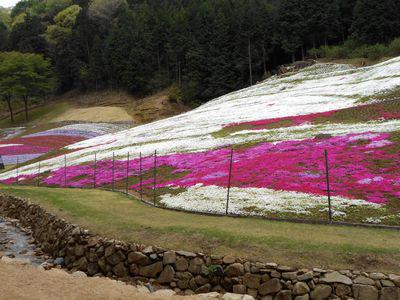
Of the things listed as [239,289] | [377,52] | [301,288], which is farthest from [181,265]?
[377,52]

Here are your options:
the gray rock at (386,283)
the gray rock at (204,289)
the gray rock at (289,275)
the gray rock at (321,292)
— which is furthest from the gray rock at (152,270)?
the gray rock at (386,283)

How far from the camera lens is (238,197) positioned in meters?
23.2

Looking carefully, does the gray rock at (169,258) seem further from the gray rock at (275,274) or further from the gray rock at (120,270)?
the gray rock at (275,274)

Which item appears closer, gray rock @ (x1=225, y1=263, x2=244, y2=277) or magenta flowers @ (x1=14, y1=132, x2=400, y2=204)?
gray rock @ (x1=225, y1=263, x2=244, y2=277)

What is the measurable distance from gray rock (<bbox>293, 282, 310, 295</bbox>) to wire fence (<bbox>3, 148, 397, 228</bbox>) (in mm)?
5675

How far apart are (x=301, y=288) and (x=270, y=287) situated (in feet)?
3.59

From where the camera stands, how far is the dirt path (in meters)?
12.3

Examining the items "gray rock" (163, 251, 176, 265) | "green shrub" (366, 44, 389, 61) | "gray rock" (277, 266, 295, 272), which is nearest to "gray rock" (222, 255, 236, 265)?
"gray rock" (277, 266, 295, 272)

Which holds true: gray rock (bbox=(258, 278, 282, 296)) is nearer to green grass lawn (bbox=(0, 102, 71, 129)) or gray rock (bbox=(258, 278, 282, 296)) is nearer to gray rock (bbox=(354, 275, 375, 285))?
gray rock (bbox=(354, 275, 375, 285))

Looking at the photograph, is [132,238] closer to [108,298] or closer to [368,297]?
[108,298]

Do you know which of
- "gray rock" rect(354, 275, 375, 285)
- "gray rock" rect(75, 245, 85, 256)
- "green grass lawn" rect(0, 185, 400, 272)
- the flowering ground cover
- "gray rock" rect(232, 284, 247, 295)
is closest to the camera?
"gray rock" rect(354, 275, 375, 285)

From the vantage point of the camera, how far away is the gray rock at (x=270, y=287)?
1354 centimetres

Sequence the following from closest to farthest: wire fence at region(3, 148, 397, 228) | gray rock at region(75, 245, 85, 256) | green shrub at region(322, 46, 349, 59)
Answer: gray rock at region(75, 245, 85, 256) → wire fence at region(3, 148, 397, 228) → green shrub at region(322, 46, 349, 59)

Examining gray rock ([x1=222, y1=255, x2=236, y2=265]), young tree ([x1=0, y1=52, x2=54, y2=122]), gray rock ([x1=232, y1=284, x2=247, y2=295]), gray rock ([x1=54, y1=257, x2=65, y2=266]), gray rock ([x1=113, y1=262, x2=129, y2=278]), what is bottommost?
gray rock ([x1=54, y1=257, x2=65, y2=266])
